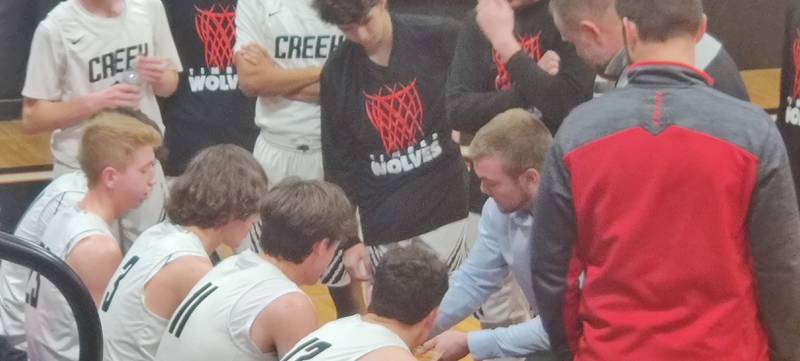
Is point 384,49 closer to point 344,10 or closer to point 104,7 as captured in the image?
point 344,10

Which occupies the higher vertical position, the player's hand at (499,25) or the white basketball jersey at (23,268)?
the player's hand at (499,25)

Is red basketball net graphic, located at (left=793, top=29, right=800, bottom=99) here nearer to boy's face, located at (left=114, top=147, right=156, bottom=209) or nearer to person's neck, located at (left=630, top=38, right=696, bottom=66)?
person's neck, located at (left=630, top=38, right=696, bottom=66)

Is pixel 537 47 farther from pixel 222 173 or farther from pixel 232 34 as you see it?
pixel 232 34

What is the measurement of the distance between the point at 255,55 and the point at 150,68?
367 millimetres

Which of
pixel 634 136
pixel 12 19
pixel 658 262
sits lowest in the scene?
pixel 12 19

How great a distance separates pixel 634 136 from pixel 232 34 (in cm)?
265

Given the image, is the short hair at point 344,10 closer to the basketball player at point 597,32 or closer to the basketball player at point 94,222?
the basketball player at point 94,222

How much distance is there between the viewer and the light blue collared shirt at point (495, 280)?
3057mm

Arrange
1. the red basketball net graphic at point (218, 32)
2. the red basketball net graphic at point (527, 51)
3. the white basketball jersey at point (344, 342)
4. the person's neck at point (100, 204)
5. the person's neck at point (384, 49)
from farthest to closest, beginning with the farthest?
1. the red basketball net graphic at point (218, 32)
2. the person's neck at point (384, 49)
3. the red basketball net graphic at point (527, 51)
4. the person's neck at point (100, 204)
5. the white basketball jersey at point (344, 342)

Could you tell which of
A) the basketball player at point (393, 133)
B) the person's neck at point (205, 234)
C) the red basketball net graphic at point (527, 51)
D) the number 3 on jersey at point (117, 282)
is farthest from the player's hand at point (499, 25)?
the number 3 on jersey at point (117, 282)

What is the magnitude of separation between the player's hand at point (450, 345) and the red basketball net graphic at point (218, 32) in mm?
1873

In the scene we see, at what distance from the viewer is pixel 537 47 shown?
3.63 m

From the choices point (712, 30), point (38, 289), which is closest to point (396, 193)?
point (38, 289)

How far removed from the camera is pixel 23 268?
3.51 meters
